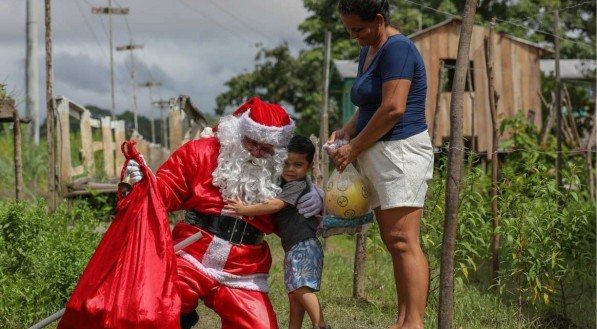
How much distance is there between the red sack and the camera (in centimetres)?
421

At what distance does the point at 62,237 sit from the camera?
6301 millimetres

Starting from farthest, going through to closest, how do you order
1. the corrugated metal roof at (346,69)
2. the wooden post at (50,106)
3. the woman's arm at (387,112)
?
1. the corrugated metal roof at (346,69)
2. the wooden post at (50,106)
3. the woman's arm at (387,112)

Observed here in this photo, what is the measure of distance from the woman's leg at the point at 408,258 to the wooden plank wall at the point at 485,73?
14514 mm

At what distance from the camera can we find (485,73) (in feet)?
64.3

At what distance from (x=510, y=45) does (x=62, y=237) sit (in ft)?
51.5

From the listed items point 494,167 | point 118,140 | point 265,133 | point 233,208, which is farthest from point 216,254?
point 118,140

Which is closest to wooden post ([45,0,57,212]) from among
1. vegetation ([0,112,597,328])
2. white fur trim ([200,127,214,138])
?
vegetation ([0,112,597,328])

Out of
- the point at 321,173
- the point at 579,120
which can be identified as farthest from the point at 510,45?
the point at 321,173

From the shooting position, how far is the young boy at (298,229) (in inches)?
180

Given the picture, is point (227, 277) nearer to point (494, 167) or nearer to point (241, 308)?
point (241, 308)

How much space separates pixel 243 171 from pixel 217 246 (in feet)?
1.23

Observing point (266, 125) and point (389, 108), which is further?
point (266, 125)

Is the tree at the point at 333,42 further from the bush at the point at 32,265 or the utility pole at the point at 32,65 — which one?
the bush at the point at 32,265

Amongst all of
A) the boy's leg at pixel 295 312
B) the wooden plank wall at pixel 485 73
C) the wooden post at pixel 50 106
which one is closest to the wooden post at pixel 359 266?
the boy's leg at pixel 295 312
